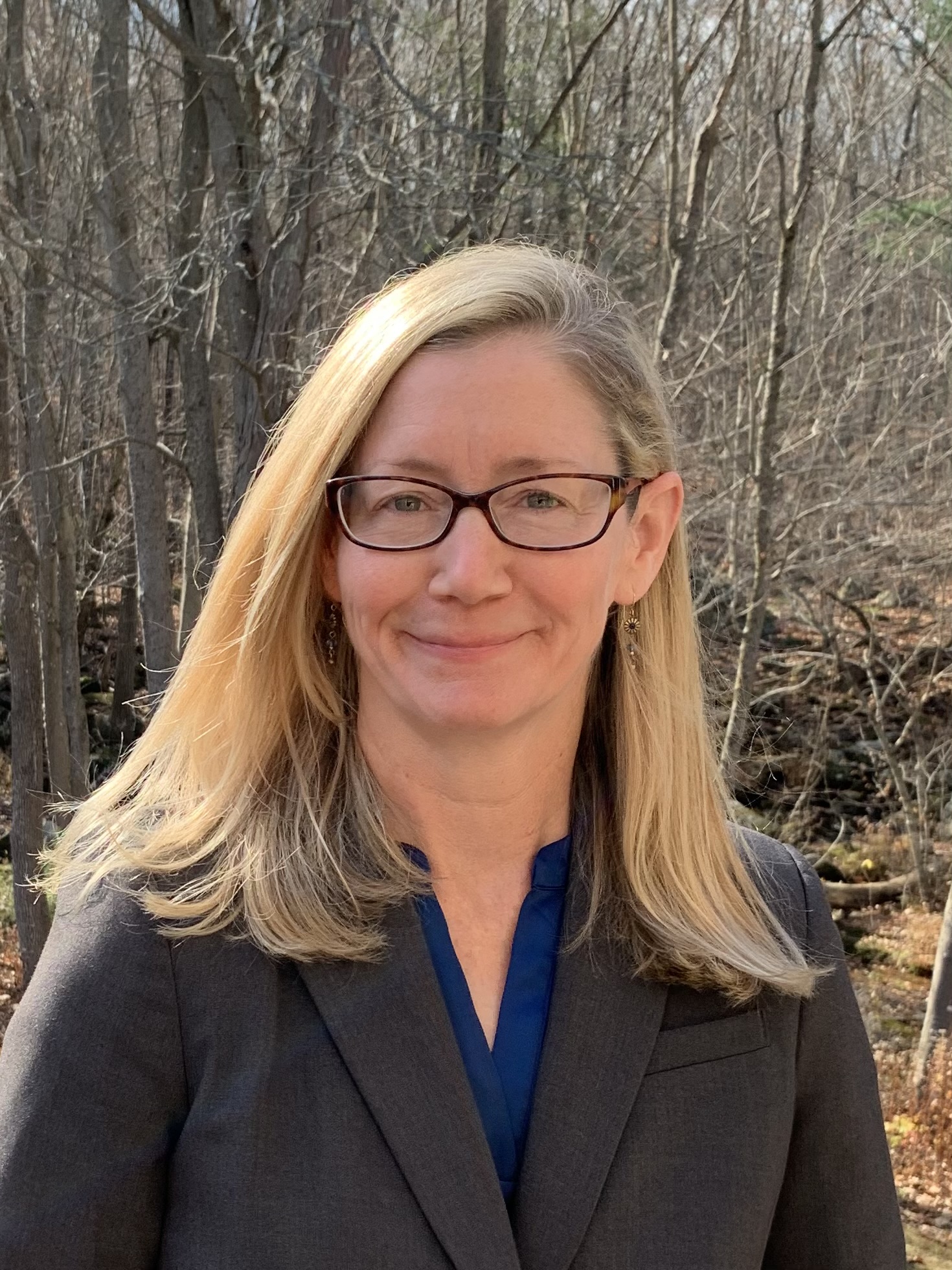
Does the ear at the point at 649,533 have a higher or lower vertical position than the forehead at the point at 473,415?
lower

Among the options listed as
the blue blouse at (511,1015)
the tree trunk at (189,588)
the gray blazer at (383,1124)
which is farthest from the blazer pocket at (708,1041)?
the tree trunk at (189,588)

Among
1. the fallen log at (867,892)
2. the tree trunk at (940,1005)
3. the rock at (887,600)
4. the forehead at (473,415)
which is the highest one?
the forehead at (473,415)

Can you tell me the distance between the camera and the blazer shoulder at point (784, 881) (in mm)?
Result: 1715

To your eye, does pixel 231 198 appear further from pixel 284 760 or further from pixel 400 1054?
pixel 400 1054

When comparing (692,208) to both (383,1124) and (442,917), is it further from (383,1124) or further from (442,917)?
(383,1124)

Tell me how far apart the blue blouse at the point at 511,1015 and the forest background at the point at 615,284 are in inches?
46.6

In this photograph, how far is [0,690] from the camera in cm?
1484

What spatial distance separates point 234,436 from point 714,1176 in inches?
167

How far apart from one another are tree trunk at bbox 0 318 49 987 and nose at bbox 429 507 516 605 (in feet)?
22.7

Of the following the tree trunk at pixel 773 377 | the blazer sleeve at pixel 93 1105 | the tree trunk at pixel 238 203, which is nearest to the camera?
the blazer sleeve at pixel 93 1105

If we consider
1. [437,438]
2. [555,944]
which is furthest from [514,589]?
[555,944]

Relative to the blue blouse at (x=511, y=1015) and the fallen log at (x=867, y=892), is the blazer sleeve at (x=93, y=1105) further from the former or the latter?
the fallen log at (x=867, y=892)

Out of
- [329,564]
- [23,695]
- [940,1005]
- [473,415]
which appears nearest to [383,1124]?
[329,564]

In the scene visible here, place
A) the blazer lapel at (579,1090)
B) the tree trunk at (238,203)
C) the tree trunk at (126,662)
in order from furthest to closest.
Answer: the tree trunk at (126,662)
the tree trunk at (238,203)
the blazer lapel at (579,1090)
